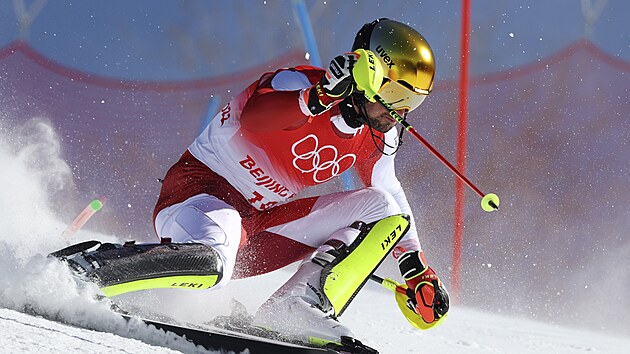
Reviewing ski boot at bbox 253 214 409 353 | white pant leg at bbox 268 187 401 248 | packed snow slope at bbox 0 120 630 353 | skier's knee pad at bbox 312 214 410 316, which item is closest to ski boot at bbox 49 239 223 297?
packed snow slope at bbox 0 120 630 353

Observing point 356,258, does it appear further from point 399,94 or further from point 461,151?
point 461,151

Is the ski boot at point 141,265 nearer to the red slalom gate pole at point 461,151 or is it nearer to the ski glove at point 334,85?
the ski glove at point 334,85

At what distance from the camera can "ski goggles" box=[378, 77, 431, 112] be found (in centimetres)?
260

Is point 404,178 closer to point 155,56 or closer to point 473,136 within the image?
point 473,136

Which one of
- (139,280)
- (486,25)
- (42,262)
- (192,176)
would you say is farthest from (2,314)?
(486,25)

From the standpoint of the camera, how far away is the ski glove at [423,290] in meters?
2.80

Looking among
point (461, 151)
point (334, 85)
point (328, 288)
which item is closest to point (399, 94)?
point (334, 85)

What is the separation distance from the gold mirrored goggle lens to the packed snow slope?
0.91 meters

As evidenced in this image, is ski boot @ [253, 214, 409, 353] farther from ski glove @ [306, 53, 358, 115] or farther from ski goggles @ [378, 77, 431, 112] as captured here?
ski glove @ [306, 53, 358, 115]

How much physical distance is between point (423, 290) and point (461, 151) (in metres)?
3.87

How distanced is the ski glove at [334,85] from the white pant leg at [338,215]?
616 millimetres

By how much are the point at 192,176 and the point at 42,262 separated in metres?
0.83

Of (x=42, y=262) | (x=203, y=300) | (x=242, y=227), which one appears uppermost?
(x=242, y=227)

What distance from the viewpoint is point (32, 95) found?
6.50 m
